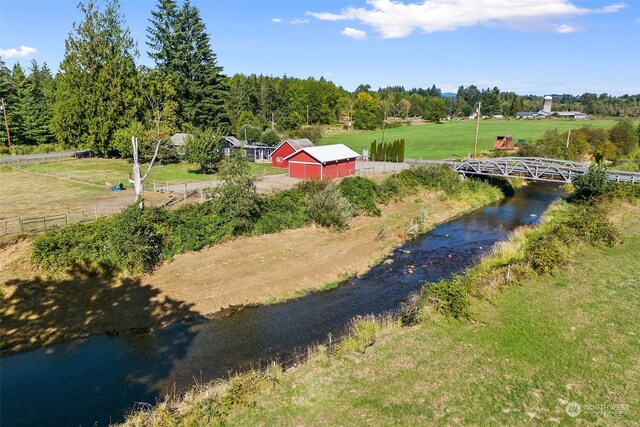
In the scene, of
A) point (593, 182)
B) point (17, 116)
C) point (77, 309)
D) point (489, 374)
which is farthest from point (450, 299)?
point (17, 116)

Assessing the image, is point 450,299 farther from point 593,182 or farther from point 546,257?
point 593,182

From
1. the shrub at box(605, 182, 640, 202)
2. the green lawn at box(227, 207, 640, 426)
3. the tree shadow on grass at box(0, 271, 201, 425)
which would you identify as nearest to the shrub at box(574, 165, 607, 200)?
the shrub at box(605, 182, 640, 202)

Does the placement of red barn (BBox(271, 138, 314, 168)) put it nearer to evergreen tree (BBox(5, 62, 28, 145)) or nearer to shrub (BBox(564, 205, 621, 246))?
shrub (BBox(564, 205, 621, 246))

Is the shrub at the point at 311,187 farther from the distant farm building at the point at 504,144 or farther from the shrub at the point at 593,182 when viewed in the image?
the distant farm building at the point at 504,144

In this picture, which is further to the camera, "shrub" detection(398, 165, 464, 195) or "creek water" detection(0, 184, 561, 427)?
"shrub" detection(398, 165, 464, 195)

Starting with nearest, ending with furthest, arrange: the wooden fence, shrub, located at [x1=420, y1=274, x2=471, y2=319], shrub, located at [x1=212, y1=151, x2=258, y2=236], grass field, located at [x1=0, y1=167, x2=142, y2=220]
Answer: shrub, located at [x1=420, y1=274, x2=471, y2=319] < the wooden fence < shrub, located at [x1=212, y1=151, x2=258, y2=236] < grass field, located at [x1=0, y1=167, x2=142, y2=220]

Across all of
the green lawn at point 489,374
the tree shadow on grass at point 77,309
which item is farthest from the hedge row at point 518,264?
the tree shadow on grass at point 77,309
